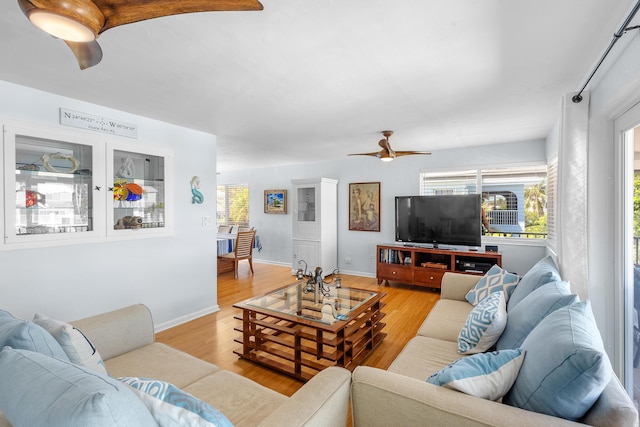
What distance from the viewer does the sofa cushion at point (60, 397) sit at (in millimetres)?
625

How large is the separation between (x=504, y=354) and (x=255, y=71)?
2.13m

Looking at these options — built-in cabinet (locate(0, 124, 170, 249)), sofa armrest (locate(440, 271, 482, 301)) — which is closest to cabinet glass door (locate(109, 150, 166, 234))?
built-in cabinet (locate(0, 124, 170, 249))

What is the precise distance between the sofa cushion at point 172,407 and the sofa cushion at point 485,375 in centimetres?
78

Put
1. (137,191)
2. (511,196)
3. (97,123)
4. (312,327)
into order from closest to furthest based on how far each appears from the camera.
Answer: (312,327)
(97,123)
(137,191)
(511,196)

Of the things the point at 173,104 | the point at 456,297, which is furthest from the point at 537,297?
the point at 173,104

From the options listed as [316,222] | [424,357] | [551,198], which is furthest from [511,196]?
[424,357]

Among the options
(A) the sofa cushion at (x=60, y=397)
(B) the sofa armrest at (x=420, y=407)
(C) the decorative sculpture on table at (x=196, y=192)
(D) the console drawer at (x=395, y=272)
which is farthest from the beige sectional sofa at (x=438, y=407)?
(D) the console drawer at (x=395, y=272)

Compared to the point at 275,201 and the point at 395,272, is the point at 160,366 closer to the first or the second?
the point at 395,272

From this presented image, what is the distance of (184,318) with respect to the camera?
3.51 meters

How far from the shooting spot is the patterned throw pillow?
2400mm

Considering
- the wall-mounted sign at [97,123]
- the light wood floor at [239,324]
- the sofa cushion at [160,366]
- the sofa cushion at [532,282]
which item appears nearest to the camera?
the sofa cushion at [160,366]

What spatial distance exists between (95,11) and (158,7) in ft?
0.65

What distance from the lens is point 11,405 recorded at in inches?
29.0

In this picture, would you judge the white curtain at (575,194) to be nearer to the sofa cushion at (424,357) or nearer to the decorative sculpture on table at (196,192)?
the sofa cushion at (424,357)
